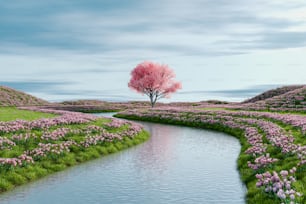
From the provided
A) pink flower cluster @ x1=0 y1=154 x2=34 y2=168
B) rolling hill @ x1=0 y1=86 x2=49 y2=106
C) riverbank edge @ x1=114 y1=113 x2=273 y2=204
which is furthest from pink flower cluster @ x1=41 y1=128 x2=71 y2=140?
rolling hill @ x1=0 y1=86 x2=49 y2=106

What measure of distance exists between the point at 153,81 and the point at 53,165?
6478cm

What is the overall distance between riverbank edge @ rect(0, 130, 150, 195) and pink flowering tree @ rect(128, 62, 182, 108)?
55.6m

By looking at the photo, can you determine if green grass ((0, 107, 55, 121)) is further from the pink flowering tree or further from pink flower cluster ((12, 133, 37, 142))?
the pink flowering tree

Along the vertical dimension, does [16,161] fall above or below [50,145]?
below

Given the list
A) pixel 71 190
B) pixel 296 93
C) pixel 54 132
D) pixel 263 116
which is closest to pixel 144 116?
pixel 263 116

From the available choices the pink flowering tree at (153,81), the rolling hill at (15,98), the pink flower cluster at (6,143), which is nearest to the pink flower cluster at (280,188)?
the pink flower cluster at (6,143)

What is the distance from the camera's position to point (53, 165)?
65.1 ft

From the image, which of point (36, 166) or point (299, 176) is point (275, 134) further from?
point (36, 166)

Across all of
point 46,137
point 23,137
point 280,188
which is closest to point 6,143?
point 23,137

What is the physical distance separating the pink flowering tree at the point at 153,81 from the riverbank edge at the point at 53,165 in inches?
2190

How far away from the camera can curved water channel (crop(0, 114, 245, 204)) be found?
14.2m

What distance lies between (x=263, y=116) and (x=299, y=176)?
25.9m

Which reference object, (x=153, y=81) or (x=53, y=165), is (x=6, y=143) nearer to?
(x=53, y=165)

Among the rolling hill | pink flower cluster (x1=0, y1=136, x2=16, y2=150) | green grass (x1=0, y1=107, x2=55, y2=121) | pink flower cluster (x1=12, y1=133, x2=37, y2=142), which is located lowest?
pink flower cluster (x1=0, y1=136, x2=16, y2=150)
